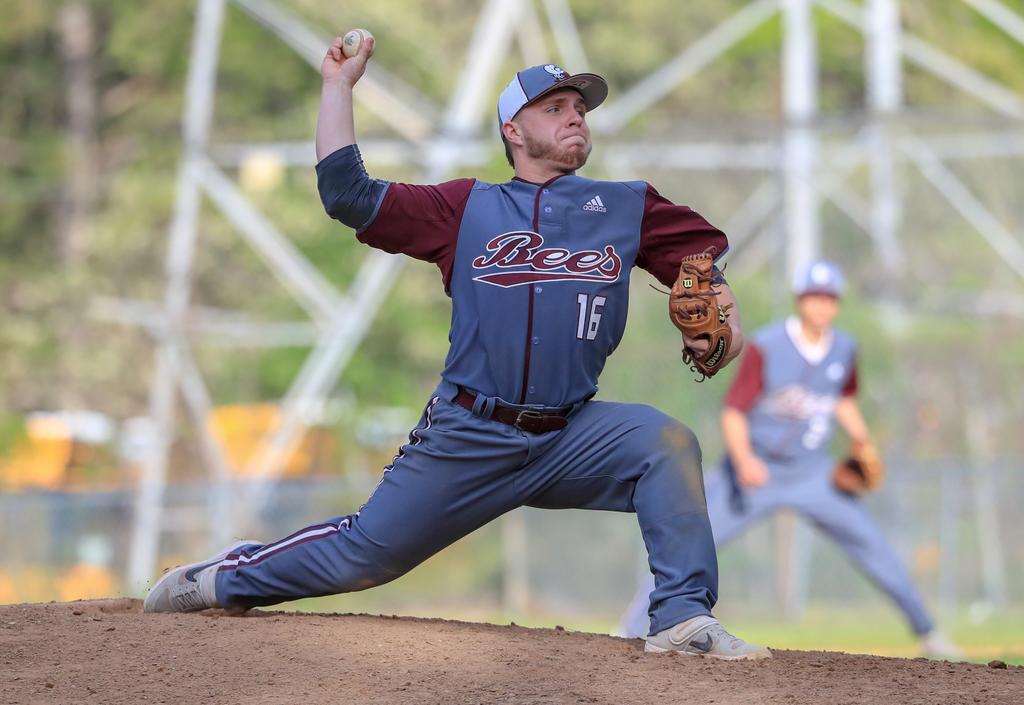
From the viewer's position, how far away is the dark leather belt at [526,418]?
15.2ft

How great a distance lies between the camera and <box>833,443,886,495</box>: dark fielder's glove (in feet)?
27.6

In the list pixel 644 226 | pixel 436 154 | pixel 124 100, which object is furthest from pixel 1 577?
pixel 124 100

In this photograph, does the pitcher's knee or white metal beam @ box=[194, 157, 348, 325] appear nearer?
the pitcher's knee

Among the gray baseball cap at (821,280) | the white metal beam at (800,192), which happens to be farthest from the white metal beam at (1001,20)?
the gray baseball cap at (821,280)

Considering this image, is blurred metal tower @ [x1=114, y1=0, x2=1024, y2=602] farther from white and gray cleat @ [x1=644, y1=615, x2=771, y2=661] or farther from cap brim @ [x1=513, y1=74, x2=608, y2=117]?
white and gray cleat @ [x1=644, y1=615, x2=771, y2=661]

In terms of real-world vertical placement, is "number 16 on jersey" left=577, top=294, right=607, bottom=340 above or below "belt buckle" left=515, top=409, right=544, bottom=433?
above

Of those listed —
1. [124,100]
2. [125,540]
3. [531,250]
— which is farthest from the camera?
[124,100]

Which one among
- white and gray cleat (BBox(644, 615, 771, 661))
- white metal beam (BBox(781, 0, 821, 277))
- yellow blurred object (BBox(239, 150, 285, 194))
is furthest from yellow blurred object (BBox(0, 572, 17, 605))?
white and gray cleat (BBox(644, 615, 771, 661))

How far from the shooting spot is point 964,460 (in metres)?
12.6

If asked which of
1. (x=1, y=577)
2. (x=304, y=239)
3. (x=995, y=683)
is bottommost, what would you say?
(x=995, y=683)

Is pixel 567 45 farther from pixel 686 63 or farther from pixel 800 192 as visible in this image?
pixel 800 192

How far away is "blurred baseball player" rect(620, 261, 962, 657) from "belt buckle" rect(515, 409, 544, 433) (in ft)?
12.5

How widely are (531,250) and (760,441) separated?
428 cm

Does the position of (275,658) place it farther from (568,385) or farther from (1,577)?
(1,577)
